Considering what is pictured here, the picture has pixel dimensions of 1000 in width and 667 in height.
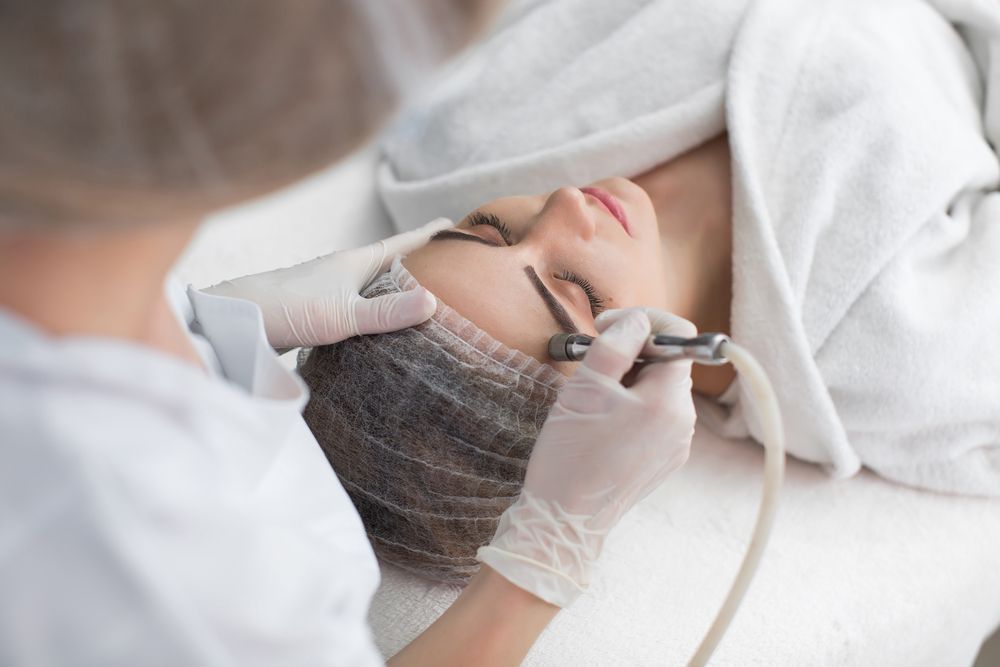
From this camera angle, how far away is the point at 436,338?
1114 mm

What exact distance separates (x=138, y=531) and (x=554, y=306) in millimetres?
650

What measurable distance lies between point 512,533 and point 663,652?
292mm

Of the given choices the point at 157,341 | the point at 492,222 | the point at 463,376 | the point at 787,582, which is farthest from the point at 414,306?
the point at 787,582

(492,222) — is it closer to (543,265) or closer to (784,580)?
(543,265)

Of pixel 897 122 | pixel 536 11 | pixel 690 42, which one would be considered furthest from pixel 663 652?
pixel 536 11

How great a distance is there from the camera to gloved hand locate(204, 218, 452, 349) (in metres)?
1.11

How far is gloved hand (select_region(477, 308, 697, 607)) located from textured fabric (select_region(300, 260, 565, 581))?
5.0 inches

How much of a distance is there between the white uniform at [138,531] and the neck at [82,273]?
0.08 feet

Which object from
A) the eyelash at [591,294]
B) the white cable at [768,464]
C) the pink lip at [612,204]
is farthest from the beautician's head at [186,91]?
the pink lip at [612,204]

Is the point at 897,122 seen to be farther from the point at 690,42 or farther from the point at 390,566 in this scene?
the point at 390,566

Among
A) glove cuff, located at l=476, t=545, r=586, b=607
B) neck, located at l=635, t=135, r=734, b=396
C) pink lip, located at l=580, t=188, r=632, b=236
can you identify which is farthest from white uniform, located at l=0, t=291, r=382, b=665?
neck, located at l=635, t=135, r=734, b=396

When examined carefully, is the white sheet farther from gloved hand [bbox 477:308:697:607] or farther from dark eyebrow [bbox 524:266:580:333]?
dark eyebrow [bbox 524:266:580:333]

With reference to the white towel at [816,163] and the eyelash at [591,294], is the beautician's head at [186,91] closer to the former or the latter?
the eyelash at [591,294]

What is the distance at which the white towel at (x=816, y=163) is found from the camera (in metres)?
1.32
